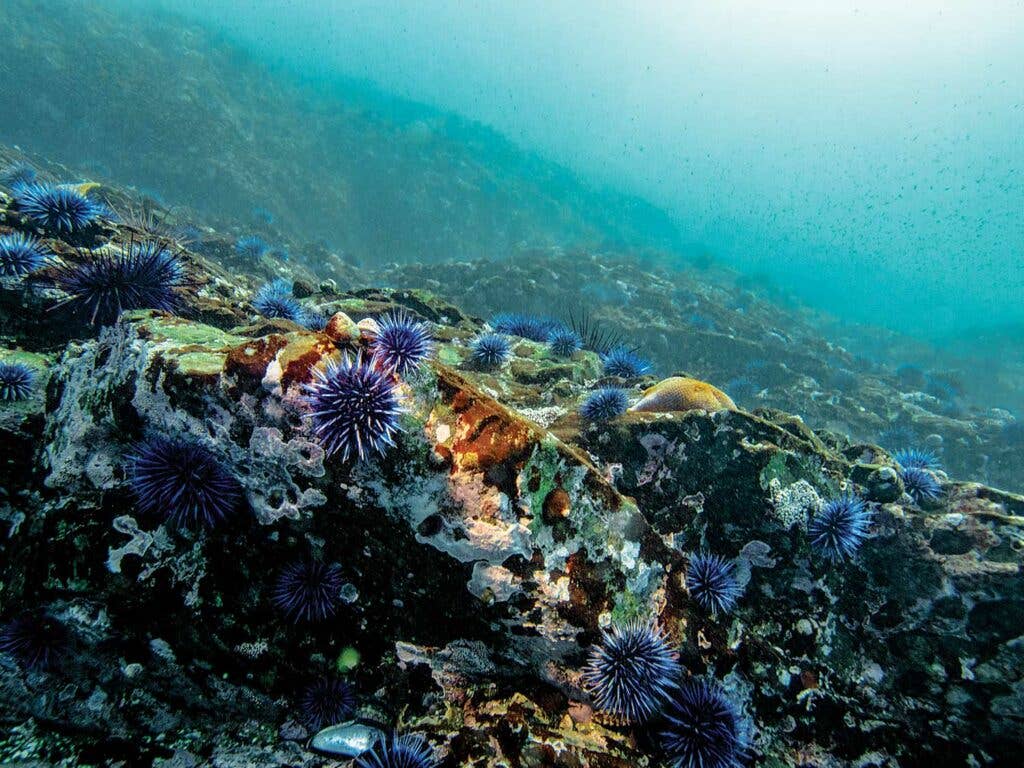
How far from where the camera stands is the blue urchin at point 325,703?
3307mm

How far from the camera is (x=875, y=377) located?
26.8 m

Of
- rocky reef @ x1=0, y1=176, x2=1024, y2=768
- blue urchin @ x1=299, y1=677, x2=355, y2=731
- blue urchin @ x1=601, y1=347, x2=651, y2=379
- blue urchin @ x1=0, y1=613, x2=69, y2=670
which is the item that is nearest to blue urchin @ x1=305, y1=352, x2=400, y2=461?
rocky reef @ x1=0, y1=176, x2=1024, y2=768

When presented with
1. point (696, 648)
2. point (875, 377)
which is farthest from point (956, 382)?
point (696, 648)

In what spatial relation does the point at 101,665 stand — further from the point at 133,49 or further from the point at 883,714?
the point at 133,49

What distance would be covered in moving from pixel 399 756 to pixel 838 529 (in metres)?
4.33

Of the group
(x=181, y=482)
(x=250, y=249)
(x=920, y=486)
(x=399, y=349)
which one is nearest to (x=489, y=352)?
(x=399, y=349)

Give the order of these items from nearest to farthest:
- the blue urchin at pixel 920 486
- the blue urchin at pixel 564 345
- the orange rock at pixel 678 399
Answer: the orange rock at pixel 678 399
the blue urchin at pixel 920 486
the blue urchin at pixel 564 345

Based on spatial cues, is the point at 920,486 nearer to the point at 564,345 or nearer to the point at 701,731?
the point at 701,731

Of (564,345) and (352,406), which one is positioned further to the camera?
(564,345)

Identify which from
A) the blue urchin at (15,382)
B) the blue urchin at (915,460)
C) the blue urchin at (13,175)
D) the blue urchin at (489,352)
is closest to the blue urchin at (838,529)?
the blue urchin at (915,460)

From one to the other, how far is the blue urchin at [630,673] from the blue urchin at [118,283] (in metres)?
5.24

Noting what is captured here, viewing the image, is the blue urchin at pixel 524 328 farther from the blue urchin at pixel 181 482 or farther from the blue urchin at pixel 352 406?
the blue urchin at pixel 181 482

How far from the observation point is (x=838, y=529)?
4.51m

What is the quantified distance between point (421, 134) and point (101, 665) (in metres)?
51.2
